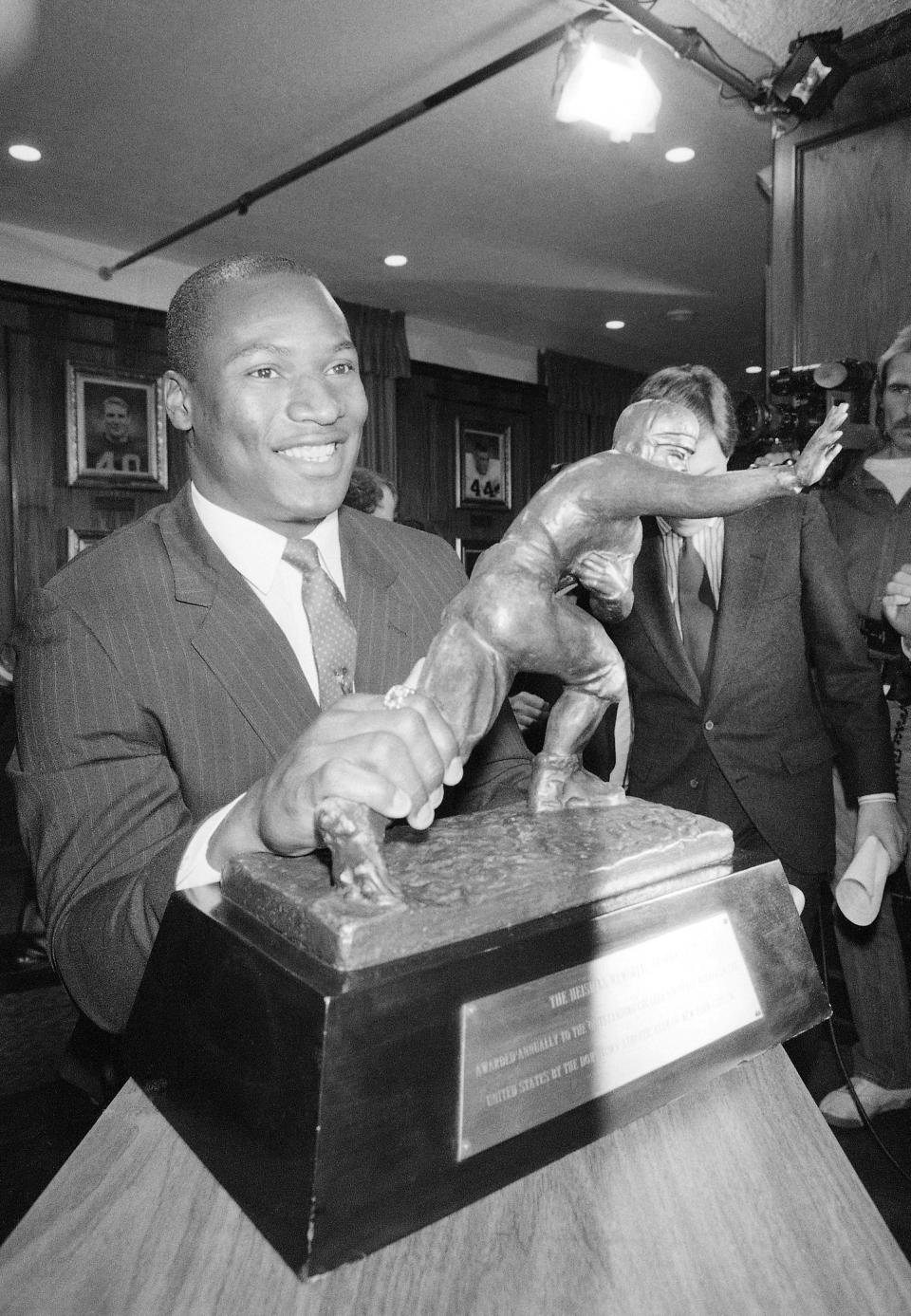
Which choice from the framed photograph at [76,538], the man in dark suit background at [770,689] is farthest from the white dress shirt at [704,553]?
the framed photograph at [76,538]

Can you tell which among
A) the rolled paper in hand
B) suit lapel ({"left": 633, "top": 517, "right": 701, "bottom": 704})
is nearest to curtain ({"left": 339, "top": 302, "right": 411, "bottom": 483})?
suit lapel ({"left": 633, "top": 517, "right": 701, "bottom": 704})

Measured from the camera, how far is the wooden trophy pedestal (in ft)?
2.36

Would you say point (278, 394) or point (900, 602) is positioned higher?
point (278, 394)

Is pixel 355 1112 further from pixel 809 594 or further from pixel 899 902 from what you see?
pixel 899 902

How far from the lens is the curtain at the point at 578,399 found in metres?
9.55

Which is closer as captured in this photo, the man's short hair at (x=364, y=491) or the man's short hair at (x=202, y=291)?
the man's short hair at (x=202, y=291)

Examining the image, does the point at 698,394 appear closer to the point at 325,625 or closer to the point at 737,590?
the point at 737,590

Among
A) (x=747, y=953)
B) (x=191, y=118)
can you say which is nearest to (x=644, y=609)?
(x=747, y=953)

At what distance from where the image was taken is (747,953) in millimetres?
1000

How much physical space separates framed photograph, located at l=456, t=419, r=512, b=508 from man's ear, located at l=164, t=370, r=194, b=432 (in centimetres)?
780

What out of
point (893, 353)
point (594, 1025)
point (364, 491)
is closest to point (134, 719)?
point (594, 1025)

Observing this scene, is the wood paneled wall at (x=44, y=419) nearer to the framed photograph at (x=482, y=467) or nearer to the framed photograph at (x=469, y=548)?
the framed photograph at (x=482, y=467)

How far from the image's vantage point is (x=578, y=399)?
32.1 feet

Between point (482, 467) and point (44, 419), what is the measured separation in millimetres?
4204
